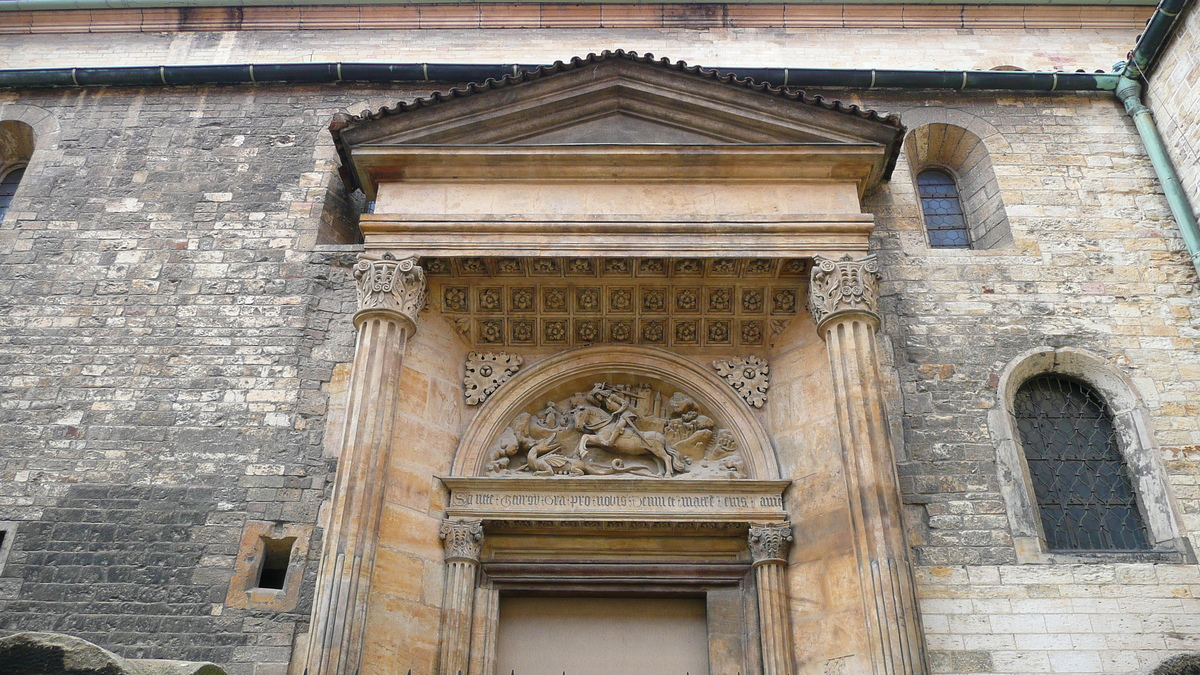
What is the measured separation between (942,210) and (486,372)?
539 centimetres

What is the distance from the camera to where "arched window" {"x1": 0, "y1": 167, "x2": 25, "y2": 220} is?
35.3 feet

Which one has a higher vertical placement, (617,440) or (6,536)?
(617,440)

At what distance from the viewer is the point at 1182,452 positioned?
8.05 metres

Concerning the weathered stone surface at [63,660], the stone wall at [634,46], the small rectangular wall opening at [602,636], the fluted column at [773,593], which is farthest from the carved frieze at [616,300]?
the weathered stone surface at [63,660]

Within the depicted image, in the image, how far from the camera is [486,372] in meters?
9.02

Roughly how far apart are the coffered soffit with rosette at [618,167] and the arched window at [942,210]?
1.20 metres

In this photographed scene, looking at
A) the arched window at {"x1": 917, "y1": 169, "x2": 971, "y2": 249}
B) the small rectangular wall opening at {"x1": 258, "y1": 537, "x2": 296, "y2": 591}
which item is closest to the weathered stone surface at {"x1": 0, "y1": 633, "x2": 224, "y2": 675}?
the small rectangular wall opening at {"x1": 258, "y1": 537, "x2": 296, "y2": 591}

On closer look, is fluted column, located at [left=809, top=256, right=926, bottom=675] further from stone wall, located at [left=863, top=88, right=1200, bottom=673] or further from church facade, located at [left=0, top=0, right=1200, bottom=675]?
stone wall, located at [left=863, top=88, right=1200, bottom=673]

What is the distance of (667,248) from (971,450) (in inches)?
126

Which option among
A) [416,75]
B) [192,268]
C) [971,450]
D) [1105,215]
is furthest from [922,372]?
[192,268]

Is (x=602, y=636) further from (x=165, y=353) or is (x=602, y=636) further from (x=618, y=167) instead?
(x=165, y=353)

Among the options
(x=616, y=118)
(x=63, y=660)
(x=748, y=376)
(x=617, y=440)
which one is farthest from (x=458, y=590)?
(x=616, y=118)

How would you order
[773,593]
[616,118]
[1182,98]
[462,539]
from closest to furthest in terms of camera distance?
1. [773,593]
2. [462,539]
3. [616,118]
4. [1182,98]

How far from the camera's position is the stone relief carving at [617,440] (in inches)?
337
